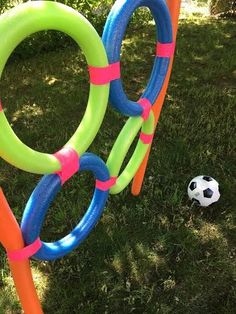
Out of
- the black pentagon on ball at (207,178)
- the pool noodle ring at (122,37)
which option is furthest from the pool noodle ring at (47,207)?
the black pentagon on ball at (207,178)

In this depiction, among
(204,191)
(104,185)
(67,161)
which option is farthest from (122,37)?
(204,191)

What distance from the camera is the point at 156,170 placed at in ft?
13.3

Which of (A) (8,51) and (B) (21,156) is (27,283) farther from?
(A) (8,51)

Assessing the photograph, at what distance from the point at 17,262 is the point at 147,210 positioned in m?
1.60

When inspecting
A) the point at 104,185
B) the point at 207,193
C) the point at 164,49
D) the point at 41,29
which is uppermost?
the point at 41,29

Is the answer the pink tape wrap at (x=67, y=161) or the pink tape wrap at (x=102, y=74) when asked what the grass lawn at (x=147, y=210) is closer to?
the pink tape wrap at (x=67, y=161)

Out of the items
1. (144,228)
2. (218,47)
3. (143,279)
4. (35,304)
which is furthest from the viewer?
(218,47)

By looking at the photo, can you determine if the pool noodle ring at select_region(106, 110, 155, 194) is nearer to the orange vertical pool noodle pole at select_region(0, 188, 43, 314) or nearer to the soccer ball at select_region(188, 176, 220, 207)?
the soccer ball at select_region(188, 176, 220, 207)

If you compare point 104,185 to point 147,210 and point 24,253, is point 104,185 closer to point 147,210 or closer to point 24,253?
point 24,253

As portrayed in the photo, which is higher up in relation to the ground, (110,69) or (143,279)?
(110,69)

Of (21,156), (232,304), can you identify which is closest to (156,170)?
(232,304)

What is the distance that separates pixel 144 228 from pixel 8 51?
2186 millimetres

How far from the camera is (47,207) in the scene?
227 cm

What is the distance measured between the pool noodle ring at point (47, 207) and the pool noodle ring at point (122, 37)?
409 millimetres
